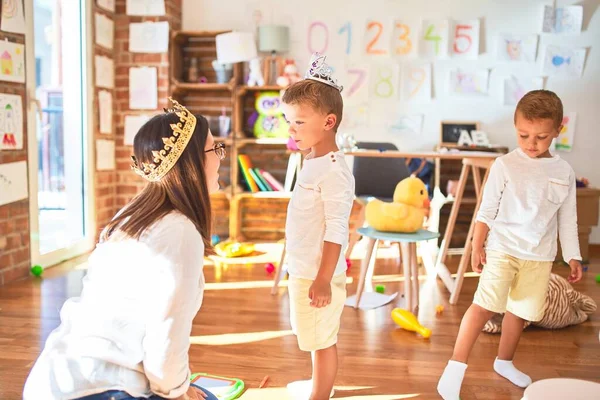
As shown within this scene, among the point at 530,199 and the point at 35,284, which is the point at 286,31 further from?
the point at 530,199

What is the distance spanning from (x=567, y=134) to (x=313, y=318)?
342 centimetres

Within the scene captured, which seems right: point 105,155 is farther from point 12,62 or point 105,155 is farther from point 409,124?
point 409,124

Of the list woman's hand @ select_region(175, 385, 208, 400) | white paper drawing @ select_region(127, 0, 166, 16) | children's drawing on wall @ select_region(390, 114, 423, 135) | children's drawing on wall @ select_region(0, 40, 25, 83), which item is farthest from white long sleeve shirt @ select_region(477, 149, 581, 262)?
white paper drawing @ select_region(127, 0, 166, 16)

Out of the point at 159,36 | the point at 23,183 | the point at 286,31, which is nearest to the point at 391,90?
the point at 286,31

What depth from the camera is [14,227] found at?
316cm

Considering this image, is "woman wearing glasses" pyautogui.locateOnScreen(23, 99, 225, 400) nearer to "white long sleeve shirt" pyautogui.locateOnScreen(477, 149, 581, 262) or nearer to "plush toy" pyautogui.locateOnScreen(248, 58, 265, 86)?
"white long sleeve shirt" pyautogui.locateOnScreen(477, 149, 581, 262)

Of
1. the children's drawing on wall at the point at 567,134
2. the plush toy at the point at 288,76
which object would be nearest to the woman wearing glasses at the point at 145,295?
the plush toy at the point at 288,76

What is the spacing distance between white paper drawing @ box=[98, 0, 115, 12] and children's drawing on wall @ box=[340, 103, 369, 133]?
187cm

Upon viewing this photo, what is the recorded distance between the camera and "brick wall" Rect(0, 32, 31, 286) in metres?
3.06

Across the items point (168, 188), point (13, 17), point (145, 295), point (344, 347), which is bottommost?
point (344, 347)

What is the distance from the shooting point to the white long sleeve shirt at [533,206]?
5.89 feet

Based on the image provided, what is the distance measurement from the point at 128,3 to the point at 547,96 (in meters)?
3.43

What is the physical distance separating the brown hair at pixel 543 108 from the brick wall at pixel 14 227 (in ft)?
8.34

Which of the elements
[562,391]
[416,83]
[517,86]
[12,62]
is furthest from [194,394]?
[517,86]
